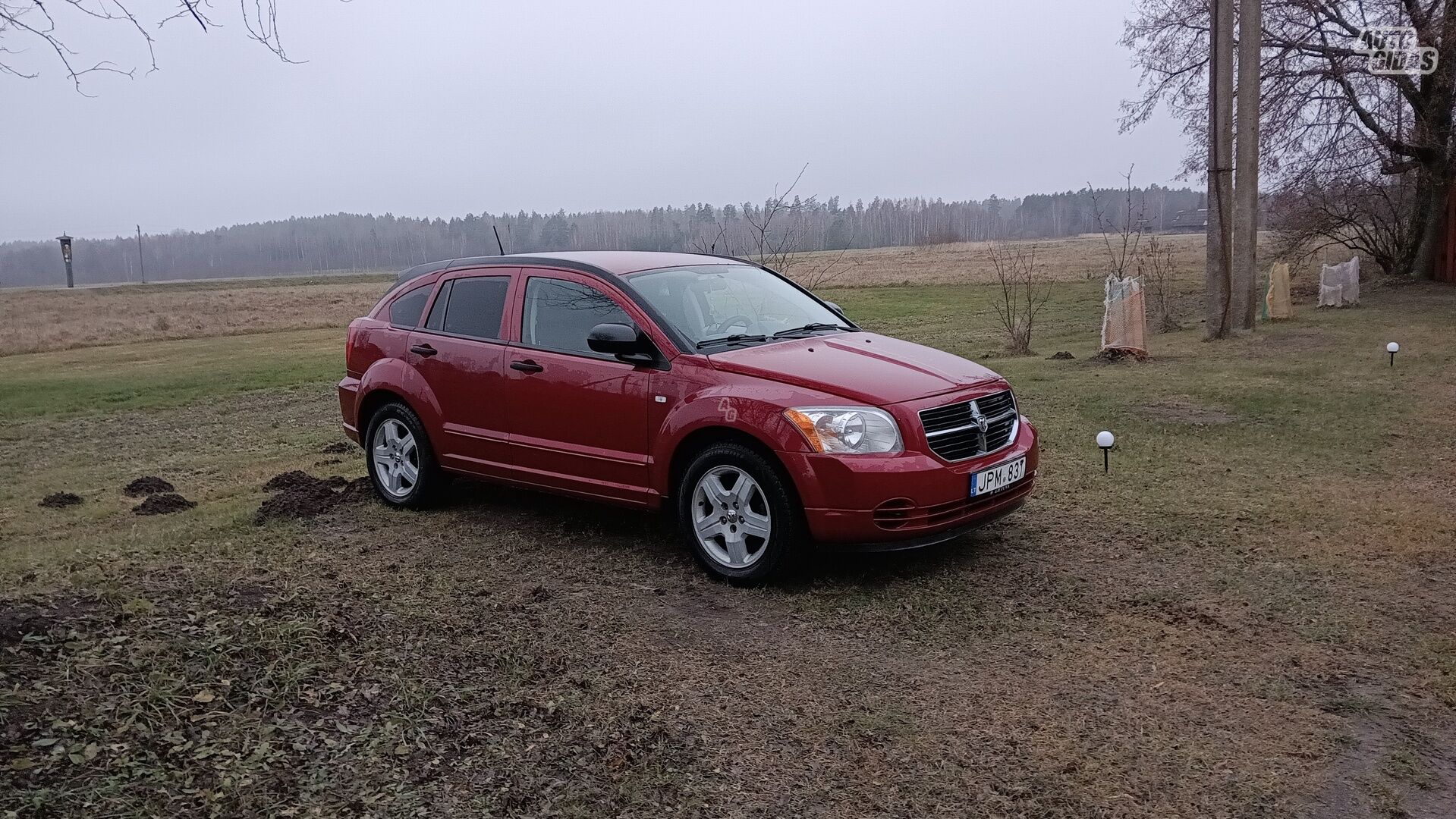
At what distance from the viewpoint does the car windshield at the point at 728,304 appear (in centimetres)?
583

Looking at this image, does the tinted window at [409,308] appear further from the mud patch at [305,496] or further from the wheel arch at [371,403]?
the mud patch at [305,496]

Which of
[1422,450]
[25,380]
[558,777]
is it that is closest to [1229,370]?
[1422,450]

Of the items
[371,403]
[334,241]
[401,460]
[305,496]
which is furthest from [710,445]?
[334,241]

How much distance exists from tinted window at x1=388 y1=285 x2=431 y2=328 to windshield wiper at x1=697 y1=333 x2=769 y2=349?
2.28 metres

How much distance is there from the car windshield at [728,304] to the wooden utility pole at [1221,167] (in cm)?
1102

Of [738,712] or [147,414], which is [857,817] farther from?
[147,414]

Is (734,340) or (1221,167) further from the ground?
(1221,167)

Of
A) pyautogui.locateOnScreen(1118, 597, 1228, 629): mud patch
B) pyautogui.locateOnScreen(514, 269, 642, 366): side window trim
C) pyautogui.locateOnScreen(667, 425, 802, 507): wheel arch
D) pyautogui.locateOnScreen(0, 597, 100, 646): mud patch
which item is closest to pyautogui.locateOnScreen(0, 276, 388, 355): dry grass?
pyautogui.locateOnScreen(514, 269, 642, 366): side window trim

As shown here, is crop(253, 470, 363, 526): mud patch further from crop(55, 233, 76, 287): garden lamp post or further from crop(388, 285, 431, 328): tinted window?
crop(55, 233, 76, 287): garden lamp post

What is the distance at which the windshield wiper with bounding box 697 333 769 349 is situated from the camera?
18.5ft

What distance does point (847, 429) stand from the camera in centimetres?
495

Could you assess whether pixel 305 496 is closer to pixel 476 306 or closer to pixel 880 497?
pixel 476 306

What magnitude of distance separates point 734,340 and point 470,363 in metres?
1.74

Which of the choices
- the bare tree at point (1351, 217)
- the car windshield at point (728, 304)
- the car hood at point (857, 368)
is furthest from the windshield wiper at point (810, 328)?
the bare tree at point (1351, 217)
